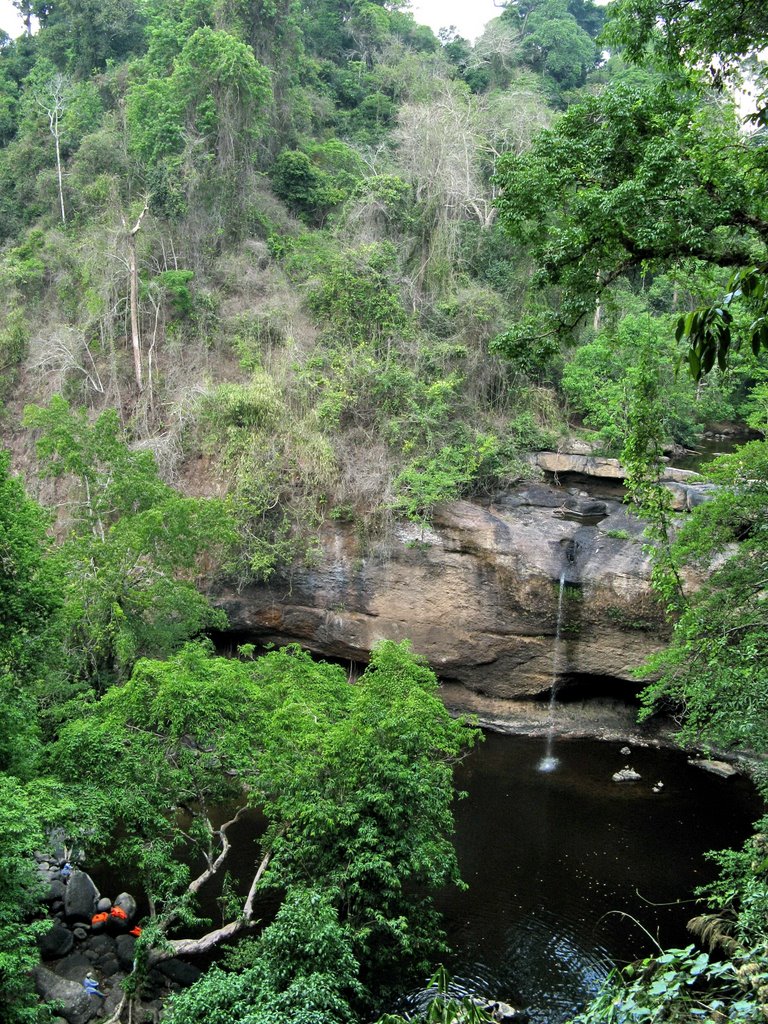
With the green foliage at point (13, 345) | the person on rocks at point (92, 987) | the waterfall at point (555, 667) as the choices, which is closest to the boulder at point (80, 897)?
the person on rocks at point (92, 987)

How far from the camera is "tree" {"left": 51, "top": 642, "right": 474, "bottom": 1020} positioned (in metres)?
10.1

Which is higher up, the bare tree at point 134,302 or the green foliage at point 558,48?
the green foliage at point 558,48

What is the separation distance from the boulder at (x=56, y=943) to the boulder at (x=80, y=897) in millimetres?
533

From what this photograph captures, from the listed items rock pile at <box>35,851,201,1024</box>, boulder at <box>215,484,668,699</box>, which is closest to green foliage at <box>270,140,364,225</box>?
boulder at <box>215,484,668,699</box>

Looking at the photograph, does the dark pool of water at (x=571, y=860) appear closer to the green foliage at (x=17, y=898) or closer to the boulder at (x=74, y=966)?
the boulder at (x=74, y=966)

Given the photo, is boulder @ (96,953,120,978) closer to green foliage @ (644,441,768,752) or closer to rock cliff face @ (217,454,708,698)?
green foliage @ (644,441,768,752)

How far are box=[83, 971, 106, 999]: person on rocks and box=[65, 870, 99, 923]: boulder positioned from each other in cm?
140

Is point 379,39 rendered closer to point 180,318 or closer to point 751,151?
point 180,318

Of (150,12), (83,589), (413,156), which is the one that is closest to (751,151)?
(83,589)

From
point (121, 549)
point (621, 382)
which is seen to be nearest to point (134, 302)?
point (121, 549)

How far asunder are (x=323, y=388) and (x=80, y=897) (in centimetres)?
1423

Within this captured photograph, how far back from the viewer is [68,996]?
10.8m

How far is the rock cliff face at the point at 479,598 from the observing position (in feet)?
67.8

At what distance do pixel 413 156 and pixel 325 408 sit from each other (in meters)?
9.97
